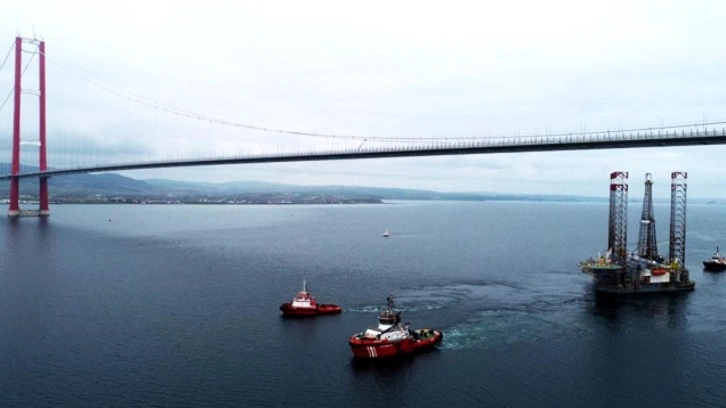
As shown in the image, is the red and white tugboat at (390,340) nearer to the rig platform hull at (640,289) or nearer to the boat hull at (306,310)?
→ the boat hull at (306,310)

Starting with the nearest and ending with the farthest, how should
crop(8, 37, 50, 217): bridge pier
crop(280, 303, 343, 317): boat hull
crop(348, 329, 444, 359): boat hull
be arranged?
crop(348, 329, 444, 359): boat hull, crop(280, 303, 343, 317): boat hull, crop(8, 37, 50, 217): bridge pier

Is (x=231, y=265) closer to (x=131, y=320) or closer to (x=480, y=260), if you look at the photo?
(x=131, y=320)

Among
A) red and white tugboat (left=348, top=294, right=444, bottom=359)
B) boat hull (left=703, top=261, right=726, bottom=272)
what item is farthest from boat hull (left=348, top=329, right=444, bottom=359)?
boat hull (left=703, top=261, right=726, bottom=272)

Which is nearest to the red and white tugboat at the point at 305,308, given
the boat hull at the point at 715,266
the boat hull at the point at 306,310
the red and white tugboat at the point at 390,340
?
the boat hull at the point at 306,310

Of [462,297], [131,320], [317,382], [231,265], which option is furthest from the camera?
[231,265]

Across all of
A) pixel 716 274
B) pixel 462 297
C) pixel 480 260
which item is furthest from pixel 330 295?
pixel 716 274

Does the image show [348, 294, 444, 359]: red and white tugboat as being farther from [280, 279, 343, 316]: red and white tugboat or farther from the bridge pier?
the bridge pier

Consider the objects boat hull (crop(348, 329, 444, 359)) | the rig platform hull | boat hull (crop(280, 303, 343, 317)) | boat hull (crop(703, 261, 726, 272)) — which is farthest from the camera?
boat hull (crop(703, 261, 726, 272))
